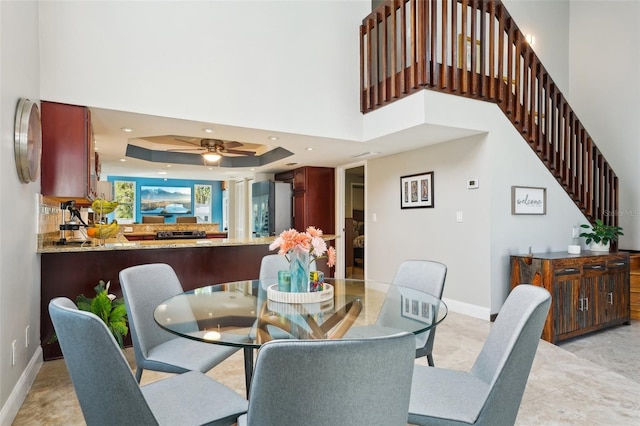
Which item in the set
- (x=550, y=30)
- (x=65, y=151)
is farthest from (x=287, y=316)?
(x=550, y=30)

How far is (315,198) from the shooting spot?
670 centimetres

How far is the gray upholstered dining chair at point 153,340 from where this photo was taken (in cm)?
183

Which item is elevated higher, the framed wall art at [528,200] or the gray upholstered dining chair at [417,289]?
the framed wall art at [528,200]

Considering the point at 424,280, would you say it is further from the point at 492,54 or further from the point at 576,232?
the point at 576,232

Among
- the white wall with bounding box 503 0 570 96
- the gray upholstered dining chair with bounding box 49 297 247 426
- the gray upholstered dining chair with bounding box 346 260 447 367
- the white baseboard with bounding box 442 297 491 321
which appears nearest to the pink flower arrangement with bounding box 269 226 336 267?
the gray upholstered dining chair with bounding box 346 260 447 367

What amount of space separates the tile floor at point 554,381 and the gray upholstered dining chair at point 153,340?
2.08ft

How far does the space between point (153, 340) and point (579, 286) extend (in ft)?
Result: 12.4

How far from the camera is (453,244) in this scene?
4441mm

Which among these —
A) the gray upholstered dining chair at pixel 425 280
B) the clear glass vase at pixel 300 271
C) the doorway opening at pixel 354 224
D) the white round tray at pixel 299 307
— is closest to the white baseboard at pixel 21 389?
the white round tray at pixel 299 307

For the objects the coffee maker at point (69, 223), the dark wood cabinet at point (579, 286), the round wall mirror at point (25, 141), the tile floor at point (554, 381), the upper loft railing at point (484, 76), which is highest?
the upper loft railing at point (484, 76)

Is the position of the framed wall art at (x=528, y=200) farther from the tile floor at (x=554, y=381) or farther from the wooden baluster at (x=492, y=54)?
the tile floor at (x=554, y=381)

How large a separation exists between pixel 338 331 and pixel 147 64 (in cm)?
292

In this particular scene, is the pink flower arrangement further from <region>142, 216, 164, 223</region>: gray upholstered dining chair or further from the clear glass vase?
<region>142, 216, 164, 223</region>: gray upholstered dining chair

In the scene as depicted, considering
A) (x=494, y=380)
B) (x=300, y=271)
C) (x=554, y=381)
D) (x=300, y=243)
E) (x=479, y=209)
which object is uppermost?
(x=479, y=209)
